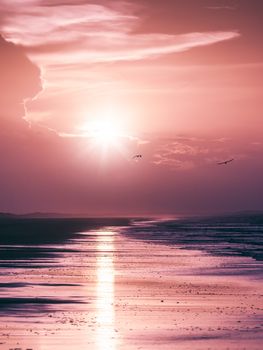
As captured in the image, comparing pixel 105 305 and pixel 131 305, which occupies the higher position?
pixel 105 305

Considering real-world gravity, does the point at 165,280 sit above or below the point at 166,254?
below

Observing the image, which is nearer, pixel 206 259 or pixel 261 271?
pixel 261 271

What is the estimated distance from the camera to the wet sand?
27062 mm

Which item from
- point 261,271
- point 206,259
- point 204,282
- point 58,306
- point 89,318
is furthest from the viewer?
point 206,259

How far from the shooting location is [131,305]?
35.0 meters

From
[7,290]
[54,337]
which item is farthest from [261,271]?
[54,337]

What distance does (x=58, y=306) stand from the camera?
3481 centimetres

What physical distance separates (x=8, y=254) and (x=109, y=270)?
18.2 metres

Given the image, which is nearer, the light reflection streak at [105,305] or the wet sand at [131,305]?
the light reflection streak at [105,305]

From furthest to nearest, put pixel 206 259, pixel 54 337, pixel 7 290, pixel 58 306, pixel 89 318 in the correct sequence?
1. pixel 206 259
2. pixel 7 290
3. pixel 58 306
4. pixel 89 318
5. pixel 54 337

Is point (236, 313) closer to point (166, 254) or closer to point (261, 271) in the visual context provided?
point (261, 271)

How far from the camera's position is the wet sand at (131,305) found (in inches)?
1065

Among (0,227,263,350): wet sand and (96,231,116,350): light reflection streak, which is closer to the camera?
(96,231,116,350): light reflection streak

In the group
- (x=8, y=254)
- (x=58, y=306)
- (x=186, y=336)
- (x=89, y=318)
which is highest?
(x=8, y=254)
